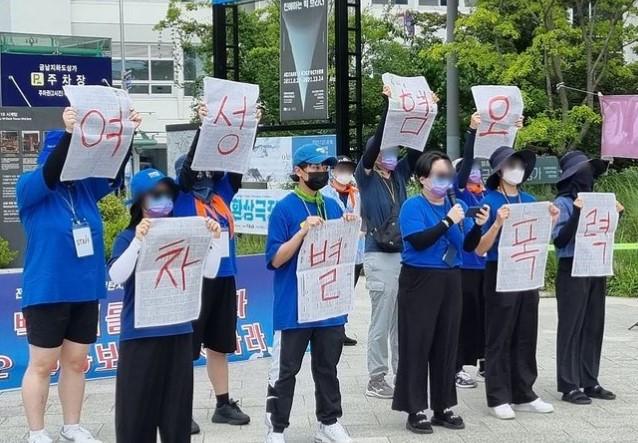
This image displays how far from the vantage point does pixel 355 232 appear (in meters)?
5.66

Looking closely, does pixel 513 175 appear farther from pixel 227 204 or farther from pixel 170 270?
pixel 170 270

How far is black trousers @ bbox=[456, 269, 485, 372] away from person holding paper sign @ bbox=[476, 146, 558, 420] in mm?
Result: 495

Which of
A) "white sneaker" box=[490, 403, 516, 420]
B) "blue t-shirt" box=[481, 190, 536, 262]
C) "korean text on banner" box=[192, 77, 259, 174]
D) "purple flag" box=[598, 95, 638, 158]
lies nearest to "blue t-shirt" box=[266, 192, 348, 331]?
"korean text on banner" box=[192, 77, 259, 174]

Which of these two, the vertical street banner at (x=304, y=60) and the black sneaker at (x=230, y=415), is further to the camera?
the vertical street banner at (x=304, y=60)

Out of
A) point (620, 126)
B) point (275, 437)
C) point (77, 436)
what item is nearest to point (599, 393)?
point (275, 437)

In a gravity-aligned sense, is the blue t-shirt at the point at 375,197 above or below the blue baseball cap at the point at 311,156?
below

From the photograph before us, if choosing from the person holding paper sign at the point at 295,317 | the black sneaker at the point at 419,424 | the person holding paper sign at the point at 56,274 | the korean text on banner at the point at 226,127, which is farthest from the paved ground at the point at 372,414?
the korean text on banner at the point at 226,127

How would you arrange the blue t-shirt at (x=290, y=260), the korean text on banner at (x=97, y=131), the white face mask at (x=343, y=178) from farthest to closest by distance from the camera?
1. the white face mask at (x=343, y=178)
2. the blue t-shirt at (x=290, y=260)
3. the korean text on banner at (x=97, y=131)

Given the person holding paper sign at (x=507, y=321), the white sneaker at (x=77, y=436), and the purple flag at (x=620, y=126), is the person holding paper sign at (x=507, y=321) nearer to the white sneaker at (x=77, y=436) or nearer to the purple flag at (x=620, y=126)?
the white sneaker at (x=77, y=436)

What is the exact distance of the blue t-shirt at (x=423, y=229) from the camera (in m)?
5.80

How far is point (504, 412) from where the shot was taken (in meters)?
6.28

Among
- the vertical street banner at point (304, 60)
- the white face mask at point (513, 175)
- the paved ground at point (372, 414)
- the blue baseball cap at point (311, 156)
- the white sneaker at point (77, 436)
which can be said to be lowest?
the paved ground at point (372, 414)

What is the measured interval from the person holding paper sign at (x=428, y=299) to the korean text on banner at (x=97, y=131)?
6.21 ft

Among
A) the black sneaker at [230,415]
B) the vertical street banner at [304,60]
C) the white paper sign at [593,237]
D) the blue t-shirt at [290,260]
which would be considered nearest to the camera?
the blue t-shirt at [290,260]
